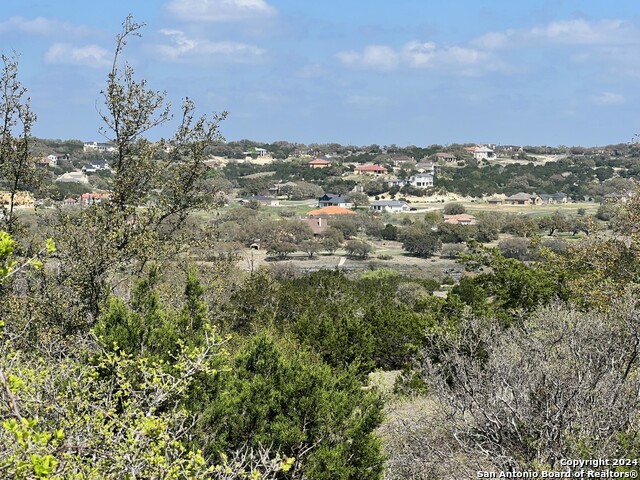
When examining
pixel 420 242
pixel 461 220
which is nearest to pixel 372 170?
pixel 461 220

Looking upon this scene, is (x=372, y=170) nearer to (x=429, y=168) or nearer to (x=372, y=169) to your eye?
(x=372, y=169)

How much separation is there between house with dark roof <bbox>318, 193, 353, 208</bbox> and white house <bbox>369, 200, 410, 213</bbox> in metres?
3.45

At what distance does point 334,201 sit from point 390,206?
24.2 ft

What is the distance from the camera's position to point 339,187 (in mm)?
103000

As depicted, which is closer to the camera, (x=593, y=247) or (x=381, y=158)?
(x=593, y=247)

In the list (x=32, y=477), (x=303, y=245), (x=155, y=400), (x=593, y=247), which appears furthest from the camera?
(x=303, y=245)

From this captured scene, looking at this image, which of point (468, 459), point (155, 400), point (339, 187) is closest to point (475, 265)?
point (468, 459)

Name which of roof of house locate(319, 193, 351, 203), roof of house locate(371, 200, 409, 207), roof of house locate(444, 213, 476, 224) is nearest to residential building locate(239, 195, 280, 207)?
roof of house locate(319, 193, 351, 203)

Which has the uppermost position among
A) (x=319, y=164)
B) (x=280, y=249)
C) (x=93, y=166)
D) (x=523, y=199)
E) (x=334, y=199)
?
(x=319, y=164)

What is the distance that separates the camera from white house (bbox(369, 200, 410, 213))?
3482 inches

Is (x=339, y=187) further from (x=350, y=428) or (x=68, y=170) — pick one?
(x=350, y=428)

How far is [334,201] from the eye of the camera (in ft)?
295

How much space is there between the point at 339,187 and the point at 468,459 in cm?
9515

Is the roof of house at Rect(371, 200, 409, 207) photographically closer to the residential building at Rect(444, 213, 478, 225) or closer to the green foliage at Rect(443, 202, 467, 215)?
the green foliage at Rect(443, 202, 467, 215)
